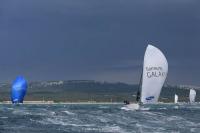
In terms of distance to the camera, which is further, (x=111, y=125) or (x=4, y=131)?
(x=111, y=125)

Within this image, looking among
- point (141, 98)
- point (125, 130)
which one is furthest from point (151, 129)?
point (141, 98)

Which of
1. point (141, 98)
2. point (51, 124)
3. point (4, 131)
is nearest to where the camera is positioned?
point (4, 131)

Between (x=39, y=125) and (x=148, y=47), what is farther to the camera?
(x=148, y=47)

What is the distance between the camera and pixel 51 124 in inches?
3629

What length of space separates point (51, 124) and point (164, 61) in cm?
5351

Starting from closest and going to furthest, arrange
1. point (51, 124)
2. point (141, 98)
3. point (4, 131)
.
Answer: point (4, 131)
point (51, 124)
point (141, 98)

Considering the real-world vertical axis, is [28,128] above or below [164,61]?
below

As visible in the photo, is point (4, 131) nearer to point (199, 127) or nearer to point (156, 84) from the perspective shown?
point (199, 127)

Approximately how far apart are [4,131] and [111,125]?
17.9 metres

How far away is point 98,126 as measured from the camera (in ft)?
296

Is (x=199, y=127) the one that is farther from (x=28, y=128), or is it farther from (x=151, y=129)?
(x=28, y=128)

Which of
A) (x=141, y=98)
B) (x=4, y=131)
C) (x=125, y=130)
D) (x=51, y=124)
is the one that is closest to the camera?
(x=4, y=131)

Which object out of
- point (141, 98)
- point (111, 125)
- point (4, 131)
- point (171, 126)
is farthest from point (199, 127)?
point (141, 98)

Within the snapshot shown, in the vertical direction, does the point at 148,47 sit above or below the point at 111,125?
above
